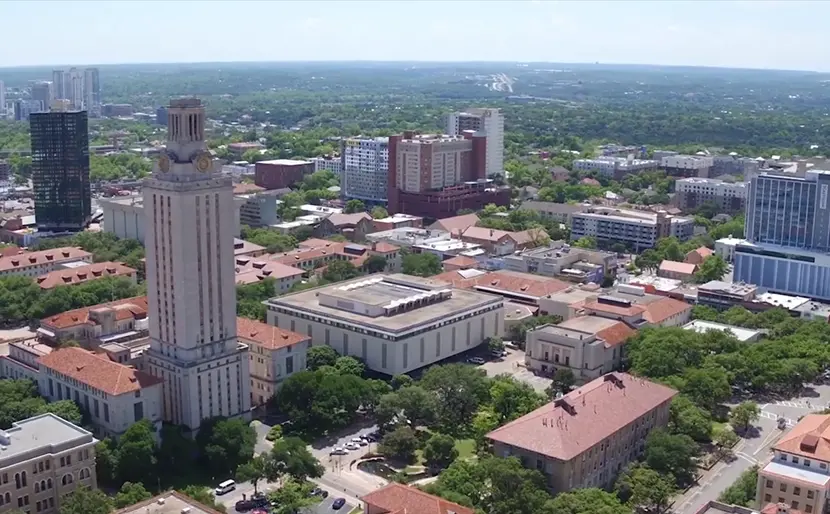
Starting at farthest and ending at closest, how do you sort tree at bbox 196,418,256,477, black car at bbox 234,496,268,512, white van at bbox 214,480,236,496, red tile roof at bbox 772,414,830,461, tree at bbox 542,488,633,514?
tree at bbox 196,418,256,477, white van at bbox 214,480,236,496, black car at bbox 234,496,268,512, red tile roof at bbox 772,414,830,461, tree at bbox 542,488,633,514

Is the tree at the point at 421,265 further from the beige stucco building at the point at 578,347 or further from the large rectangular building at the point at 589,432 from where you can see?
the large rectangular building at the point at 589,432

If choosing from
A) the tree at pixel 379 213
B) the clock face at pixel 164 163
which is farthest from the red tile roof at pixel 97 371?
the tree at pixel 379 213

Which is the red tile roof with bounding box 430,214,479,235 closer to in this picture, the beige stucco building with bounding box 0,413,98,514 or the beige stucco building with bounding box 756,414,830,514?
the beige stucco building with bounding box 756,414,830,514

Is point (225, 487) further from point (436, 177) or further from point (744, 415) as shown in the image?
point (436, 177)

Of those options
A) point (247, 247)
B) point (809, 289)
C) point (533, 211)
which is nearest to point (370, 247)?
point (247, 247)

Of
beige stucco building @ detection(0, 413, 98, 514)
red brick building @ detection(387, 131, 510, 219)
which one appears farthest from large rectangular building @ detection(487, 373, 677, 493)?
red brick building @ detection(387, 131, 510, 219)

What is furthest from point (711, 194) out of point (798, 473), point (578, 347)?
point (798, 473)
